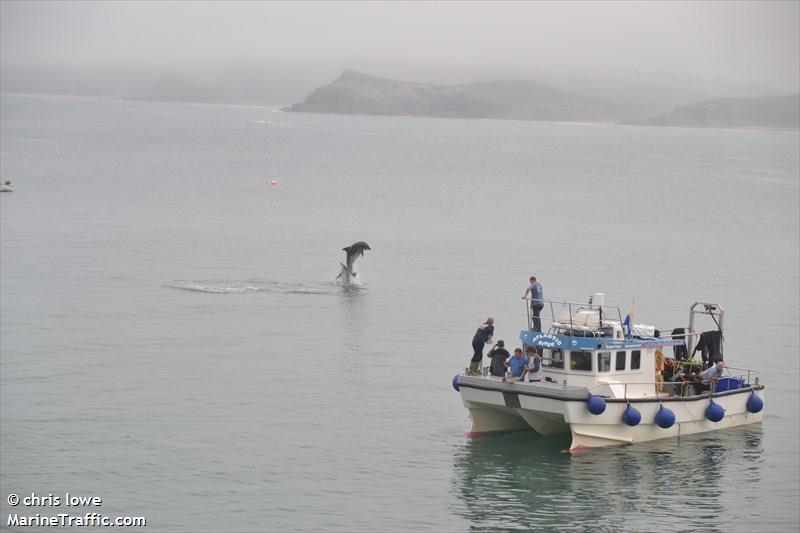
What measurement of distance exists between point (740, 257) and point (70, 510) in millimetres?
59550

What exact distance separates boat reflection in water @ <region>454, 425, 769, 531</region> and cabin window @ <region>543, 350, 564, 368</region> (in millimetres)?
2169

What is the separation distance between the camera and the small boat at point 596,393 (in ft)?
116

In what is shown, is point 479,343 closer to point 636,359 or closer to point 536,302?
point 536,302

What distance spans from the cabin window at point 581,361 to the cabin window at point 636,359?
4.54 ft

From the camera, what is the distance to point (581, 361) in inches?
1419

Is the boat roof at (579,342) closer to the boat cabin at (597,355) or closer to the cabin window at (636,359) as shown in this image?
the boat cabin at (597,355)

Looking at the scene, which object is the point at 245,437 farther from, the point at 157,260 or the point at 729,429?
the point at 157,260

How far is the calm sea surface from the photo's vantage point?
1281 inches

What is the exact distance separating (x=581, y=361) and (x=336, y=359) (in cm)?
1380

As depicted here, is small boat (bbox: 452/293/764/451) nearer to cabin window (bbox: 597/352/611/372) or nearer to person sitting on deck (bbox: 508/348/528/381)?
cabin window (bbox: 597/352/611/372)

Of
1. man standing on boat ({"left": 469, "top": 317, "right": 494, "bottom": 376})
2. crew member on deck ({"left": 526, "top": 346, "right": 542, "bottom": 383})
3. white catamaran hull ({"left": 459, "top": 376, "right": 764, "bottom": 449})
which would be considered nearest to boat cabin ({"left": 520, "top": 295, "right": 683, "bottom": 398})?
crew member on deck ({"left": 526, "top": 346, "right": 542, "bottom": 383})

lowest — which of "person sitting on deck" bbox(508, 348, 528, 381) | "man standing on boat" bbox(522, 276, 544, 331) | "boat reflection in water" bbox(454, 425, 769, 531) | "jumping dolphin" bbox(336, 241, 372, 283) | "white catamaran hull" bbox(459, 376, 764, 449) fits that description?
"boat reflection in water" bbox(454, 425, 769, 531)

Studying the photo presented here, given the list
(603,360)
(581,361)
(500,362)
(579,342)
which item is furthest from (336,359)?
(603,360)

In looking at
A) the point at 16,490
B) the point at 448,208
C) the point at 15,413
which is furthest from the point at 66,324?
the point at 448,208
